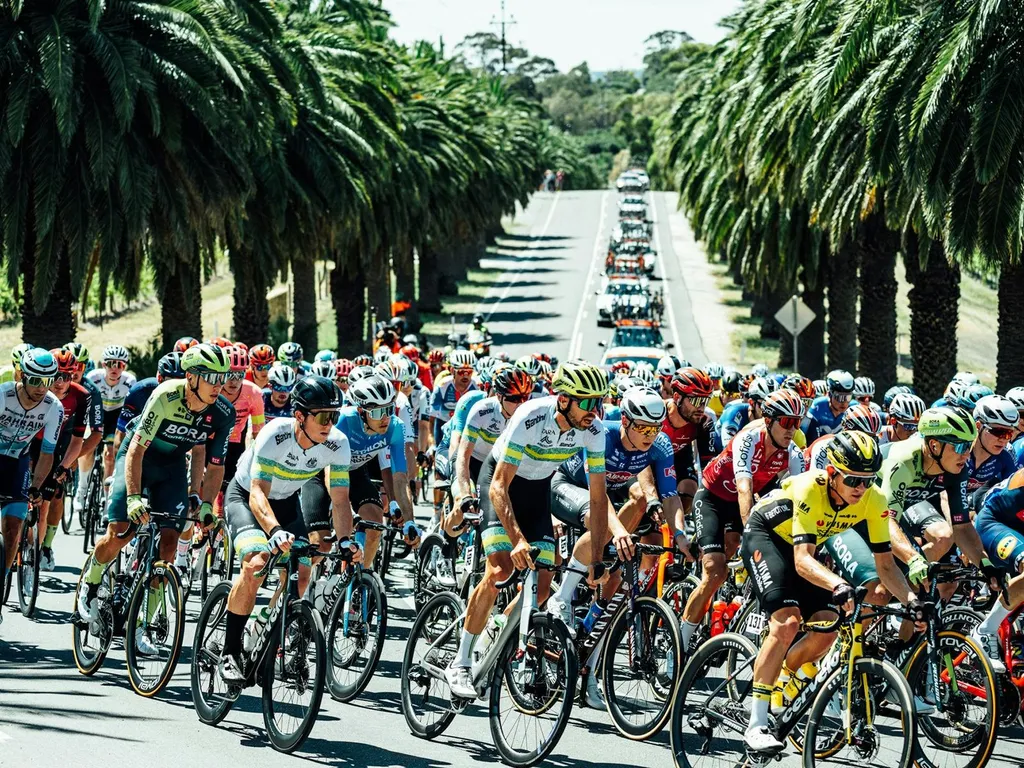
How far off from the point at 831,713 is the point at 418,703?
2.78 meters

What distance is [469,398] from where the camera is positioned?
13336 mm

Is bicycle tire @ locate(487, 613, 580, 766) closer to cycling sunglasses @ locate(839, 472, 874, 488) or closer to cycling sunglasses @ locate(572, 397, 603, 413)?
cycling sunglasses @ locate(572, 397, 603, 413)

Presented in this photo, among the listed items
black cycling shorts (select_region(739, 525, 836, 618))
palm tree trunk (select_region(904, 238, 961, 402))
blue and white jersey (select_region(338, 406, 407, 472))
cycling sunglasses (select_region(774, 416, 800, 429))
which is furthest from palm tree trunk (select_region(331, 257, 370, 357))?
black cycling shorts (select_region(739, 525, 836, 618))

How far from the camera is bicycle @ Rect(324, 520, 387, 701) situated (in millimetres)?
9656

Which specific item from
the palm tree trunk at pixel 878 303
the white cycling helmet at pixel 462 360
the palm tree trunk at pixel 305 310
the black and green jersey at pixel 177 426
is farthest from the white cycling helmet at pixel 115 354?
the palm tree trunk at pixel 305 310

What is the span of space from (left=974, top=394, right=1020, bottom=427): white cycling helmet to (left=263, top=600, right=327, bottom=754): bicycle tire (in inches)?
201

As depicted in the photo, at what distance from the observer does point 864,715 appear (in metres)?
7.35

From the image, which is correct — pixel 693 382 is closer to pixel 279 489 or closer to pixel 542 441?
pixel 542 441

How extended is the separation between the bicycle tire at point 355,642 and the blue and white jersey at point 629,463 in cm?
178

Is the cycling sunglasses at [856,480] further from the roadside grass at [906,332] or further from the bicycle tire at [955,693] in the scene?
the roadside grass at [906,332]

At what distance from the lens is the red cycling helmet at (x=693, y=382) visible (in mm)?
11688

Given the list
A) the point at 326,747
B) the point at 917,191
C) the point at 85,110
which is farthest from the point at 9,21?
the point at 326,747

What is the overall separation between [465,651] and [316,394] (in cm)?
182

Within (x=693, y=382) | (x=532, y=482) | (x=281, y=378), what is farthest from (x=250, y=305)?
(x=532, y=482)
